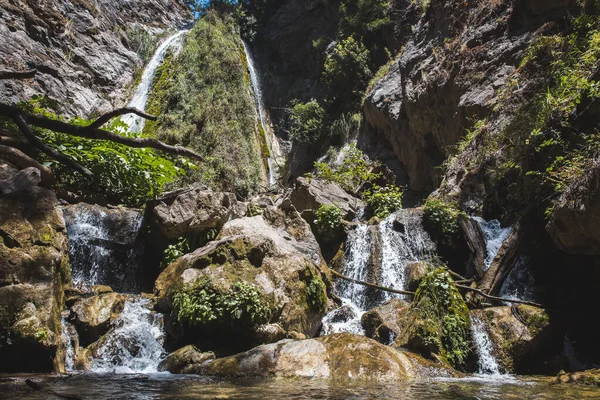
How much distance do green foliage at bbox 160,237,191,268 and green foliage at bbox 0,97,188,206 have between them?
1618mm

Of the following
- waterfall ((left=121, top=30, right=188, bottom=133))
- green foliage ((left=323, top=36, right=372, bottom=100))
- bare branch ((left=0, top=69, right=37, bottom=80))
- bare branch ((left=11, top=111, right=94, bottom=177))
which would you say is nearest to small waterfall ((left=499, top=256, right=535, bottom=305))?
bare branch ((left=11, top=111, right=94, bottom=177))

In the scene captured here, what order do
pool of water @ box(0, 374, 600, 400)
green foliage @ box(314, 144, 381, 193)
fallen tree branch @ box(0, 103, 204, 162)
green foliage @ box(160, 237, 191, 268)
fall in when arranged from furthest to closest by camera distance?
green foliage @ box(314, 144, 381, 193) → green foliage @ box(160, 237, 191, 268) → pool of water @ box(0, 374, 600, 400) → fallen tree branch @ box(0, 103, 204, 162)

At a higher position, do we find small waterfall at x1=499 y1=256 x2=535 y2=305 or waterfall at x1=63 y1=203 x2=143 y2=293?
waterfall at x1=63 y1=203 x2=143 y2=293

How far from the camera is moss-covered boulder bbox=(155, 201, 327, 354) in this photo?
21.0ft

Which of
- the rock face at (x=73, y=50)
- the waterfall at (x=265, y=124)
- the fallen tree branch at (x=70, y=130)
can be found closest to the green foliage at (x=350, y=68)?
the waterfall at (x=265, y=124)

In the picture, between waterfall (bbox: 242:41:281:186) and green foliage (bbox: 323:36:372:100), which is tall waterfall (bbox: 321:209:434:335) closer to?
waterfall (bbox: 242:41:281:186)

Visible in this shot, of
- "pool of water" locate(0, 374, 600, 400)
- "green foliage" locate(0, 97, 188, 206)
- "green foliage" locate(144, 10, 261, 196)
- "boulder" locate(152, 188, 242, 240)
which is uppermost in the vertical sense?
"green foliage" locate(144, 10, 261, 196)

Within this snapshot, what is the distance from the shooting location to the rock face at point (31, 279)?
4410mm

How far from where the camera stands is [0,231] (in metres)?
4.87

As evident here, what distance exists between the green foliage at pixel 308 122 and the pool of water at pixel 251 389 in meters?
18.3

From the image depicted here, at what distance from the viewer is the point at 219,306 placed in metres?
6.46

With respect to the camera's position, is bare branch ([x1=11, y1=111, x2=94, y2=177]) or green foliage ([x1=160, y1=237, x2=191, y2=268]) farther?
green foliage ([x1=160, y1=237, x2=191, y2=268])

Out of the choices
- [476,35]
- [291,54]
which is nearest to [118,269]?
[476,35]

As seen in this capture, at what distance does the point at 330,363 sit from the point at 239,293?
7.04ft
